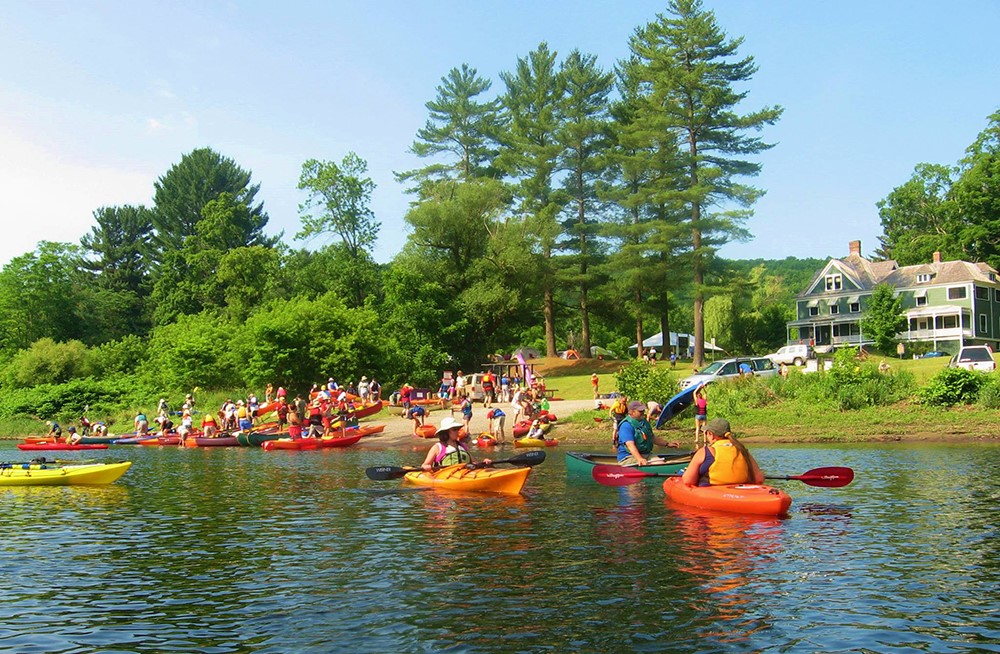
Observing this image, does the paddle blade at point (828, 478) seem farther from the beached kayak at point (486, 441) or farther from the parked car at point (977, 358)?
the parked car at point (977, 358)

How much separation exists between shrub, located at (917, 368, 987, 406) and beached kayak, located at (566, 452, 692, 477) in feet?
51.6

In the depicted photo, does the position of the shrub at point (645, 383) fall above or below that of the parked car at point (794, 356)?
below

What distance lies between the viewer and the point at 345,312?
53.3 m

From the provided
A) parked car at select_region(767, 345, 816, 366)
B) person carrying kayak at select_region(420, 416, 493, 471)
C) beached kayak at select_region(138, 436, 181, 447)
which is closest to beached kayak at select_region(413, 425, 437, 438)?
beached kayak at select_region(138, 436, 181, 447)

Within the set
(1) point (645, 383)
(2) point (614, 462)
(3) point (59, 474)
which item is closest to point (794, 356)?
(1) point (645, 383)

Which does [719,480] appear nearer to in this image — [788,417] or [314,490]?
[314,490]

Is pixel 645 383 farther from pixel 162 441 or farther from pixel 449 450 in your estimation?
pixel 162 441

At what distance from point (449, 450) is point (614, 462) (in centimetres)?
438

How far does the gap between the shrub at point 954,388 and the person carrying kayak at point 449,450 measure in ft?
65.1

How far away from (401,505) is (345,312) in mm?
37272

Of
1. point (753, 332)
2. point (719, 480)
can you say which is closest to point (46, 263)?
point (753, 332)

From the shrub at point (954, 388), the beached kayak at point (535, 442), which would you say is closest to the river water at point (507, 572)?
the beached kayak at point (535, 442)

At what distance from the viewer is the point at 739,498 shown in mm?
14648

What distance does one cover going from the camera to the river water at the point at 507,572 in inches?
339
